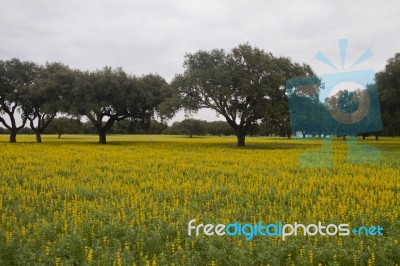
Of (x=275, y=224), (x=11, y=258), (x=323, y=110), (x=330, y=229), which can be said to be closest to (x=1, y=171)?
(x=11, y=258)

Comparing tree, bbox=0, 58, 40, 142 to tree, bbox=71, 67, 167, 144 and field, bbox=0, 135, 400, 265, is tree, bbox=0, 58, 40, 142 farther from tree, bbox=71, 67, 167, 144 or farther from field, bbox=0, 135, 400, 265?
field, bbox=0, 135, 400, 265

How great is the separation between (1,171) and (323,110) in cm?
3943

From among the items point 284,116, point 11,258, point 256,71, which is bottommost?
point 11,258

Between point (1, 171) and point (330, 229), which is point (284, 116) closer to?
point (1, 171)

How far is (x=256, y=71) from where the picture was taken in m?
40.6

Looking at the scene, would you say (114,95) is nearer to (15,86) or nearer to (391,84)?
(15,86)

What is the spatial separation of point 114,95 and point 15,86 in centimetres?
1610

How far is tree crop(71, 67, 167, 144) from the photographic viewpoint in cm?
4681

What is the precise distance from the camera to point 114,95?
4734 cm

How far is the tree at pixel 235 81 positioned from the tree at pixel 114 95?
6.30m

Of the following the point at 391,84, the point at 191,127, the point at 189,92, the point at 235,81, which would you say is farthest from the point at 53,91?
the point at 191,127
